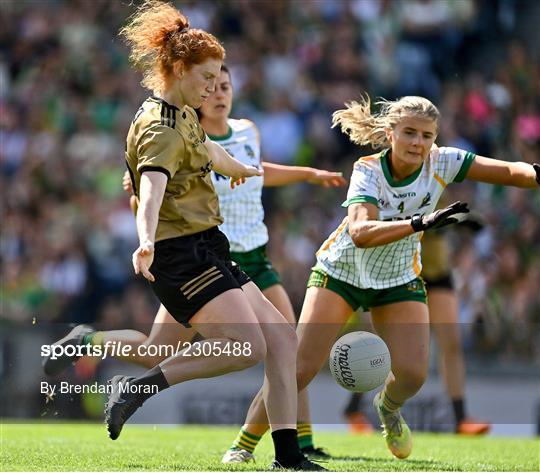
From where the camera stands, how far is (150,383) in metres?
5.72

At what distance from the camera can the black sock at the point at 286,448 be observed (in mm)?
5953

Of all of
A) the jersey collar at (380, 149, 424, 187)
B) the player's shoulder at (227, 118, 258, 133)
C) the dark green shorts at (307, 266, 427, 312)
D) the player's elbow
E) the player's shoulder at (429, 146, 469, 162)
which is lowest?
the dark green shorts at (307, 266, 427, 312)

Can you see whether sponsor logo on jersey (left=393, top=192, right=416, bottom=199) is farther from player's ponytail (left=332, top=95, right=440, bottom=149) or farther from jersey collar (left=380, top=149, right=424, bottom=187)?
player's ponytail (left=332, top=95, right=440, bottom=149)

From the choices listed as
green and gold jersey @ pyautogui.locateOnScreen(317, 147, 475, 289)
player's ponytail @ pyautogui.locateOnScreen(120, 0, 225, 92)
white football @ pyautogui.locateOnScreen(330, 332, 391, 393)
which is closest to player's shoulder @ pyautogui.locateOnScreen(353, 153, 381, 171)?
green and gold jersey @ pyautogui.locateOnScreen(317, 147, 475, 289)

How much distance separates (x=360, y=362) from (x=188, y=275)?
4.27 ft

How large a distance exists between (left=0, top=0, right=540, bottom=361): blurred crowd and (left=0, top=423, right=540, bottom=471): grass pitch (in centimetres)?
344

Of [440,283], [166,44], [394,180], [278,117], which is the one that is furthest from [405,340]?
[278,117]

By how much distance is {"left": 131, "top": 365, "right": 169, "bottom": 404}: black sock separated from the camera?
18.7 feet

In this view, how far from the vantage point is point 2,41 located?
1650 centimetres

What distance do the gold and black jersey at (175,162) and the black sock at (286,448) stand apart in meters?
1.12

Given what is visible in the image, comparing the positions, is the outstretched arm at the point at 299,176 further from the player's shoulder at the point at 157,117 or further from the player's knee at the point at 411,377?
the player's shoulder at the point at 157,117

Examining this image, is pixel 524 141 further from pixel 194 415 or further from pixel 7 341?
pixel 7 341

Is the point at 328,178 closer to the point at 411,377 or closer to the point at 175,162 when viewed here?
the point at 411,377

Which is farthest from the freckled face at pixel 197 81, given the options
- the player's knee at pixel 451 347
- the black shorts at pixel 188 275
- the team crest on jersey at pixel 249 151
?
the player's knee at pixel 451 347
